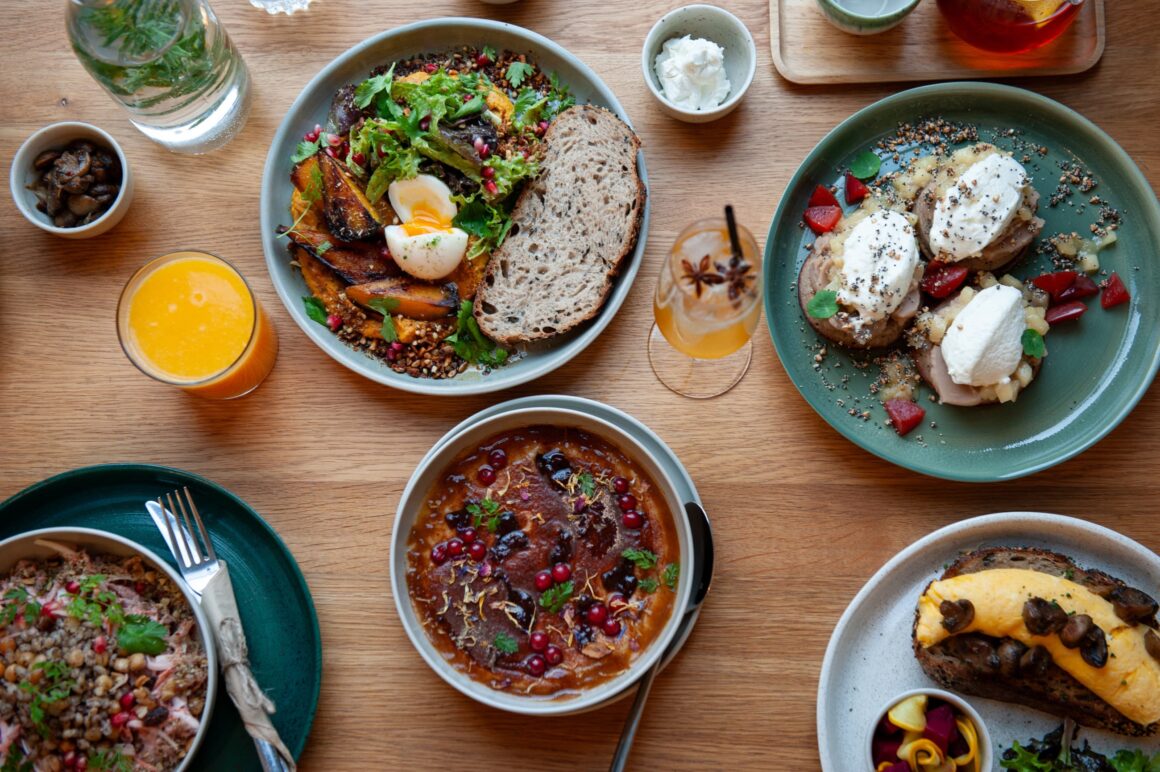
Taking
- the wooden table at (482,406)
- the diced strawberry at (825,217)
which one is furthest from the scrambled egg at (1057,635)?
the diced strawberry at (825,217)

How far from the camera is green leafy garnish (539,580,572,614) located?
2570 mm

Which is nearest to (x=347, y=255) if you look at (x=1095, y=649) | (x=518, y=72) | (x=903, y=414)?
(x=518, y=72)

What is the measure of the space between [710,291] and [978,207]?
2.87 ft

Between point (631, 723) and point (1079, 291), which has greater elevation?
point (1079, 291)

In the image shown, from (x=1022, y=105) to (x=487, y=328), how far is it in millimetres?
1671

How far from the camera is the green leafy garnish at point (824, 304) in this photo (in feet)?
8.70

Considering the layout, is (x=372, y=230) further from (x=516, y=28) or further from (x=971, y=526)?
(x=971, y=526)

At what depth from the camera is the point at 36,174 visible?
2811mm

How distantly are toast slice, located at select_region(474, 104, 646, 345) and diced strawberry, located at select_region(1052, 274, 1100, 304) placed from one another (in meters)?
1.23

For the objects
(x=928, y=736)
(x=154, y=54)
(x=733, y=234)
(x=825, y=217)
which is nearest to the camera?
(x=733, y=234)

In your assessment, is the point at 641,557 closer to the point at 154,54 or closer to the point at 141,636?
the point at 141,636

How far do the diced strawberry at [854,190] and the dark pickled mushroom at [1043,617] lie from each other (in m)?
1.20

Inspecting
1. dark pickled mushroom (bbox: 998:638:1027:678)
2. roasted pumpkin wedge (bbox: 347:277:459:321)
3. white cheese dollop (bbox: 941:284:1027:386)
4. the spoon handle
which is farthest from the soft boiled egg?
dark pickled mushroom (bbox: 998:638:1027:678)

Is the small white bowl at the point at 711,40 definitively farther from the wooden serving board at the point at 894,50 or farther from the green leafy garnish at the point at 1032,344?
the green leafy garnish at the point at 1032,344
